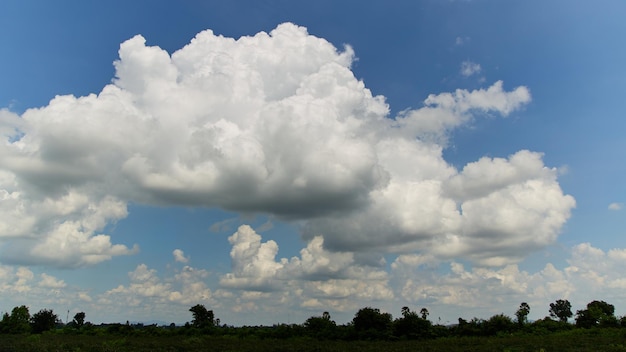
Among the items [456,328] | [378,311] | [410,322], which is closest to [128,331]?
[378,311]

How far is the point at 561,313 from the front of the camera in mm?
168250

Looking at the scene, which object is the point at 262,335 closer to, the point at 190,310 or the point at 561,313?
the point at 190,310

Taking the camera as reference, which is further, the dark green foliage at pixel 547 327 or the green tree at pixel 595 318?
the green tree at pixel 595 318

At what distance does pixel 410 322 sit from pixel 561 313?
107325 millimetres

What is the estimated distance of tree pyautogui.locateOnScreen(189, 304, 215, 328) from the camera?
411ft

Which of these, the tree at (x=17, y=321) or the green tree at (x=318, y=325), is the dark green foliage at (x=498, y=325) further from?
the tree at (x=17, y=321)

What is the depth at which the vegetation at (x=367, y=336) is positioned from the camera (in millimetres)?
70250

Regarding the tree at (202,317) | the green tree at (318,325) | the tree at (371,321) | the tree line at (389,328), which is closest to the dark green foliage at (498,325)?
the tree line at (389,328)

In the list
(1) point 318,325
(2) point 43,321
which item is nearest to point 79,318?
(2) point 43,321

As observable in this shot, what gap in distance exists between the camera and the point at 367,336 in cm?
9125

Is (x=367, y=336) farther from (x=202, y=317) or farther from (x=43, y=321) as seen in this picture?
(x=43, y=321)

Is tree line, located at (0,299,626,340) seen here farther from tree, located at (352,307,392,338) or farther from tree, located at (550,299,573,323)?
tree, located at (550,299,573,323)

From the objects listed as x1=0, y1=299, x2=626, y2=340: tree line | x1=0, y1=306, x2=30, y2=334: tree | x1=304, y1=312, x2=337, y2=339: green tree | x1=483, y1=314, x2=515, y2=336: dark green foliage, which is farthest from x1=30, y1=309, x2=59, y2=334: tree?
x1=483, y1=314, x2=515, y2=336: dark green foliage

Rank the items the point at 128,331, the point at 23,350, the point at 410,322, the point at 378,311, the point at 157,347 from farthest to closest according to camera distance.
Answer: the point at 128,331 → the point at 378,311 → the point at 410,322 → the point at 157,347 → the point at 23,350
